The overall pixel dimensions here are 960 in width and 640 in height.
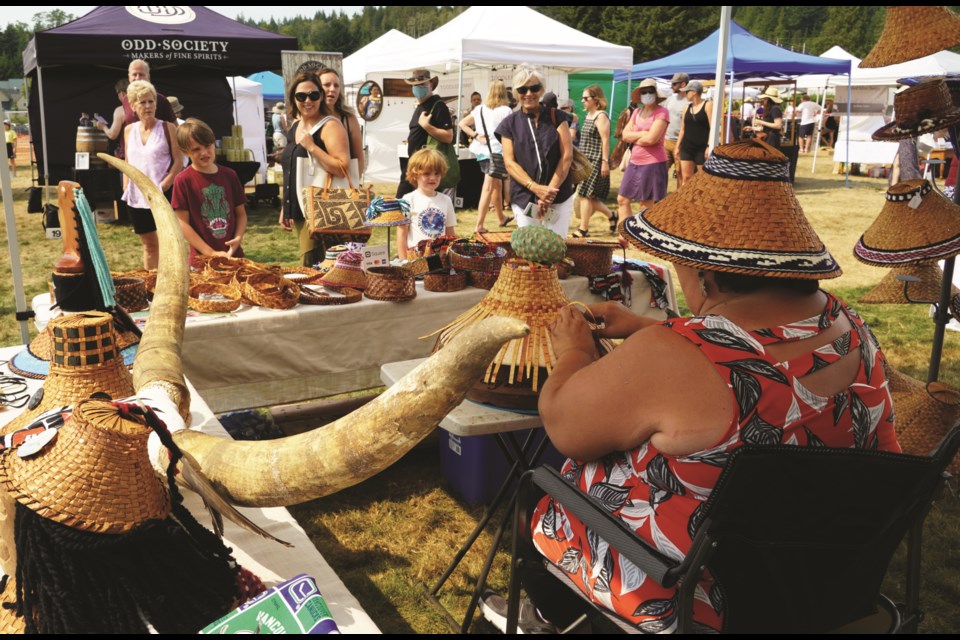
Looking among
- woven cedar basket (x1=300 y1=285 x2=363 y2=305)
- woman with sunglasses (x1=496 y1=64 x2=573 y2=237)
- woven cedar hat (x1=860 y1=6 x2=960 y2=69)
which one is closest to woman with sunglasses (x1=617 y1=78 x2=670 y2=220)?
woman with sunglasses (x1=496 y1=64 x2=573 y2=237)

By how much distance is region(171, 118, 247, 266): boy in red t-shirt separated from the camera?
405cm

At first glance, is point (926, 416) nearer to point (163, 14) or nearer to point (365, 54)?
point (163, 14)

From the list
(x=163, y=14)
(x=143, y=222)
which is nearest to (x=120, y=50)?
(x=163, y=14)

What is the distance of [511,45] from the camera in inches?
422

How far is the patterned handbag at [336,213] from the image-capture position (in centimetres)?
390

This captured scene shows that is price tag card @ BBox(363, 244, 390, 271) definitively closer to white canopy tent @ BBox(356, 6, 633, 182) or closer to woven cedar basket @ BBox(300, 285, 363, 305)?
woven cedar basket @ BBox(300, 285, 363, 305)

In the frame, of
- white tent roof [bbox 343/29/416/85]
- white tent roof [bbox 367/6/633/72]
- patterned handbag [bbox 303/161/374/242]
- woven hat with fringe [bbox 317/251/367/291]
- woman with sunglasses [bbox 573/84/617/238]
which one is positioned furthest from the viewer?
white tent roof [bbox 343/29/416/85]

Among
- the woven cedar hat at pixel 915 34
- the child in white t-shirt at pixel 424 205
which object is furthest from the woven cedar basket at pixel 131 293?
the woven cedar hat at pixel 915 34

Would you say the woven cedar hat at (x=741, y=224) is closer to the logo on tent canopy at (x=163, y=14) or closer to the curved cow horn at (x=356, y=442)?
the curved cow horn at (x=356, y=442)

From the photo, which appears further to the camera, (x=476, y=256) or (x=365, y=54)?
(x=365, y=54)

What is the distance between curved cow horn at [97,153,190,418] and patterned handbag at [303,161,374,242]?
5.91 feet

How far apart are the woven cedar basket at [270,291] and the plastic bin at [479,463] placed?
95 centimetres

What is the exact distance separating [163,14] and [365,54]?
5.65 metres

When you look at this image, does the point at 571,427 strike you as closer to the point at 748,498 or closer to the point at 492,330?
the point at 748,498
